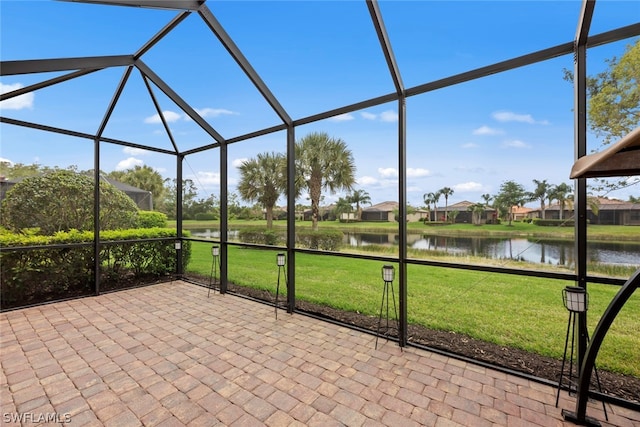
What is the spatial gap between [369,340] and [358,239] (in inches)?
71.8

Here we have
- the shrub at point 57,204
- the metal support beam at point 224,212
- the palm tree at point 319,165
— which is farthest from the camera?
the palm tree at point 319,165

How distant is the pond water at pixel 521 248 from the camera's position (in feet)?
8.21

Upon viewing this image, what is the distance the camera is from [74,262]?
498 cm

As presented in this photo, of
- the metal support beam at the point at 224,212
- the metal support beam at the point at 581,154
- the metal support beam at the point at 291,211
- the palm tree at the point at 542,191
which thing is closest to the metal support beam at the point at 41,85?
the metal support beam at the point at 224,212

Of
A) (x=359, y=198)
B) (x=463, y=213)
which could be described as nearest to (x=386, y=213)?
(x=359, y=198)

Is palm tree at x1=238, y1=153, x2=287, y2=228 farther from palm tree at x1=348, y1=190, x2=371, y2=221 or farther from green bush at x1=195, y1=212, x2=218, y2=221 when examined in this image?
palm tree at x1=348, y1=190, x2=371, y2=221

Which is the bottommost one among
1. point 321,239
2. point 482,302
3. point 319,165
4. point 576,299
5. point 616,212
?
point 482,302

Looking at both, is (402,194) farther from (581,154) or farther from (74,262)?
(74,262)

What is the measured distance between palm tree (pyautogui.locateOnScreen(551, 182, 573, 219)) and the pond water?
37 cm

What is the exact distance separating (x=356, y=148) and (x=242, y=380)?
4106 millimetres

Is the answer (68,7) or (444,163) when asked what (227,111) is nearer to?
(68,7)

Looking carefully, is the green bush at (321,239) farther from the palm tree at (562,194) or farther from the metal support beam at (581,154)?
the metal support beam at (581,154)

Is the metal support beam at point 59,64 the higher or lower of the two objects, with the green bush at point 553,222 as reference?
higher

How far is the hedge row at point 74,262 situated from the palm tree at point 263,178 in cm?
197
